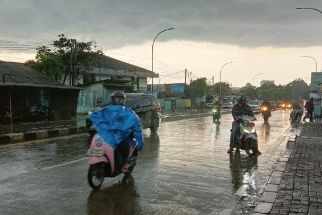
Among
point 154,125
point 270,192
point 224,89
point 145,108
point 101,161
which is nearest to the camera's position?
point 270,192

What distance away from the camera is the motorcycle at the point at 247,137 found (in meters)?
13.1

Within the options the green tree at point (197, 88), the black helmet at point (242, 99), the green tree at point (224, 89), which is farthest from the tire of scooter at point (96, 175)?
the green tree at point (224, 89)

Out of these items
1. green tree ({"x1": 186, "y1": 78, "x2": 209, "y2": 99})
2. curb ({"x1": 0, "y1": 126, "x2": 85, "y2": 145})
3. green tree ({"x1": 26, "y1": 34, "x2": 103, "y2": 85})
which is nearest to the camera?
curb ({"x1": 0, "y1": 126, "x2": 85, "y2": 145})

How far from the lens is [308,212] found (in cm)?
623

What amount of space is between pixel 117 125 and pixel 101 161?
0.70 metres

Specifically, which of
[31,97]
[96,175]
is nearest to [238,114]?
[96,175]

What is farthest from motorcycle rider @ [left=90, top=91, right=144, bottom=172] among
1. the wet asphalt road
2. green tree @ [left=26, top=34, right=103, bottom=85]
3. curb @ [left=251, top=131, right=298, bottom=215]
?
green tree @ [left=26, top=34, right=103, bottom=85]

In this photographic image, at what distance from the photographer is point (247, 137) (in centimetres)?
1316

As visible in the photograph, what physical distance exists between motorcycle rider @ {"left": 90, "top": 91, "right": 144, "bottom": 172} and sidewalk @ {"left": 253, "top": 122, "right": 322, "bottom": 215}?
2501 mm

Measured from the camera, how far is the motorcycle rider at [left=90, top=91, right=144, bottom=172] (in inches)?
318

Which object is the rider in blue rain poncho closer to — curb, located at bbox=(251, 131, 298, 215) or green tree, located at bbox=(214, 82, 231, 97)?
curb, located at bbox=(251, 131, 298, 215)

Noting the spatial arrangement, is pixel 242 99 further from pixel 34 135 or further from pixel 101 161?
pixel 34 135

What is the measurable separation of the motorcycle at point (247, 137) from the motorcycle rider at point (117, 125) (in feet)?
17.8

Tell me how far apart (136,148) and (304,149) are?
732 centimetres
